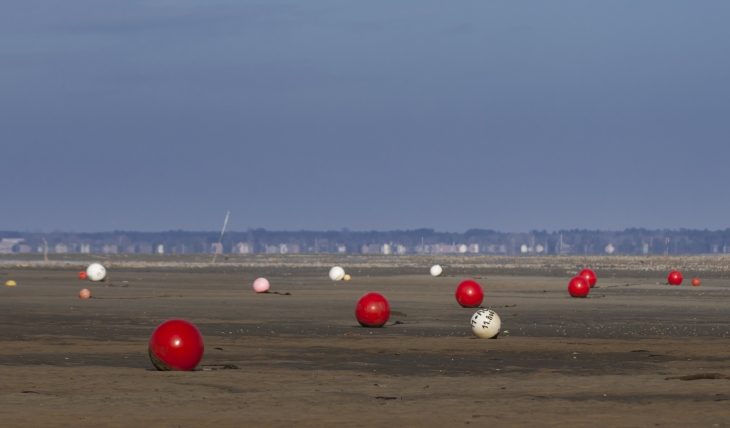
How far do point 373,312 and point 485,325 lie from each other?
14.6 ft

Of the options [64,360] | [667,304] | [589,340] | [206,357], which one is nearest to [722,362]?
[589,340]

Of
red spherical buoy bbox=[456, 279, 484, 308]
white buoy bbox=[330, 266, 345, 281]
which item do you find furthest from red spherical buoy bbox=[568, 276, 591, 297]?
white buoy bbox=[330, 266, 345, 281]

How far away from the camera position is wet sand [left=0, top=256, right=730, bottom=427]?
16094mm

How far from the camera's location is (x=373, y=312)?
1286 inches

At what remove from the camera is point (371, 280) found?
75500 millimetres

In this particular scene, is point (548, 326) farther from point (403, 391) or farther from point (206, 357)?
point (403, 391)

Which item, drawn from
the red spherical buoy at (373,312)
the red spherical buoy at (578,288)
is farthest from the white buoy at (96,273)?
the red spherical buoy at (373,312)

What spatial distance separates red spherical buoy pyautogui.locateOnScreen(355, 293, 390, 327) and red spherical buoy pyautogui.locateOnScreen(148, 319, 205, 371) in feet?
39.6

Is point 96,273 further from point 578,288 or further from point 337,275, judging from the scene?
point 578,288

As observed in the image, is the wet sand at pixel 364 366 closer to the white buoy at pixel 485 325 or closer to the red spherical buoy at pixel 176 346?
the red spherical buoy at pixel 176 346

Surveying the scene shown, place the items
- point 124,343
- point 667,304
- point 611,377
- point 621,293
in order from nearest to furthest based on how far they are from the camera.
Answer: point 611,377 → point 124,343 → point 667,304 → point 621,293

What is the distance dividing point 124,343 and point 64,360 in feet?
14.2

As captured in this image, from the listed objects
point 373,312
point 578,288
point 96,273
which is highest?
point 96,273

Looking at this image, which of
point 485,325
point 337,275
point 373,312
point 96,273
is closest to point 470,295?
point 373,312
